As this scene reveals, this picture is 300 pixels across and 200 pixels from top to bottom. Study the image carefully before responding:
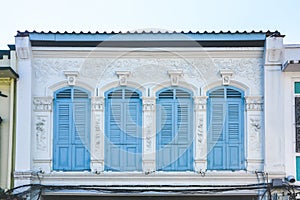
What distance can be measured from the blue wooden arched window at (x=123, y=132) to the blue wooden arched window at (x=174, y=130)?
428mm

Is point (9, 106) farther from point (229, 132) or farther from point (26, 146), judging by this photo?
point (229, 132)

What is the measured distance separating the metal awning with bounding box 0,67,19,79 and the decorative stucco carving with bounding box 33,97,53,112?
0.68m

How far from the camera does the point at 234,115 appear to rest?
39.7 feet

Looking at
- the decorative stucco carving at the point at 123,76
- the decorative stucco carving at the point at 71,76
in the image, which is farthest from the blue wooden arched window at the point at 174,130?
the decorative stucco carving at the point at 71,76

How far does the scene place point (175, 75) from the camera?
1208 centimetres

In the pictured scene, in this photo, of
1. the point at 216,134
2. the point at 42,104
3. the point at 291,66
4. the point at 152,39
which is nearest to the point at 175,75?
the point at 152,39

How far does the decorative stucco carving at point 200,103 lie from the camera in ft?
39.5

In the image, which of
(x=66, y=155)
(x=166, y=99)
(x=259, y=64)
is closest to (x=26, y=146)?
(x=66, y=155)

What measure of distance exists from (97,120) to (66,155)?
991mm

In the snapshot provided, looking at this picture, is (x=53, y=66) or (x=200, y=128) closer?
(x=200, y=128)

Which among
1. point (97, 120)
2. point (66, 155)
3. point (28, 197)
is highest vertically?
point (97, 120)

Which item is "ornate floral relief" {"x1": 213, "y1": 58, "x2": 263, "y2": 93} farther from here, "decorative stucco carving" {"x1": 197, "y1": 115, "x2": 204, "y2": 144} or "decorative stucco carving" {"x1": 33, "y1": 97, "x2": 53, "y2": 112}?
"decorative stucco carving" {"x1": 33, "y1": 97, "x2": 53, "y2": 112}

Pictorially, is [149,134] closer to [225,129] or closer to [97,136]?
[97,136]

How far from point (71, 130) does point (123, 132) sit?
111 cm
